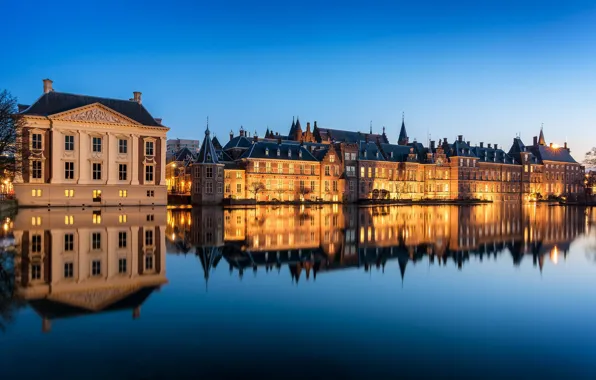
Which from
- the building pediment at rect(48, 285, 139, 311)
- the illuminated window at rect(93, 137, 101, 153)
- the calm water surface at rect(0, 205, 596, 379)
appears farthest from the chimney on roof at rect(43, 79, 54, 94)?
the building pediment at rect(48, 285, 139, 311)

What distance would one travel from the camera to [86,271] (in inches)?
486

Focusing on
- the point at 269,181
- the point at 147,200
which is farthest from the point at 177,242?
the point at 269,181

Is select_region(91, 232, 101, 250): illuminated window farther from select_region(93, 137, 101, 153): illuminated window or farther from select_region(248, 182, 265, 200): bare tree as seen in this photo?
select_region(248, 182, 265, 200): bare tree

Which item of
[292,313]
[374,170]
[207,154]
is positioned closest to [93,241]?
[292,313]

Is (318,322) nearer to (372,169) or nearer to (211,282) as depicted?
(211,282)

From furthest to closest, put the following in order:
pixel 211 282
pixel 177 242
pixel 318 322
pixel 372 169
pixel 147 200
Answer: pixel 372 169 → pixel 147 200 → pixel 177 242 → pixel 211 282 → pixel 318 322

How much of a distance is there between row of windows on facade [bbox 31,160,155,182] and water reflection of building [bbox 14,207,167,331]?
29.4m

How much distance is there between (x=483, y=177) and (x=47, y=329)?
335 feet

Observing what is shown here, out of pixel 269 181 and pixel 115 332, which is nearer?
pixel 115 332

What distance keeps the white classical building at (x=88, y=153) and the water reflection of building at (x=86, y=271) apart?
28773mm

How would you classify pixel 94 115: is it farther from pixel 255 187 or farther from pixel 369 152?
pixel 369 152

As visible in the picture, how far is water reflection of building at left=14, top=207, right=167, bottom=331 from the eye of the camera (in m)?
9.22

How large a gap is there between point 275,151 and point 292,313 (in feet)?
207

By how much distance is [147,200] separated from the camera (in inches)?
2034
